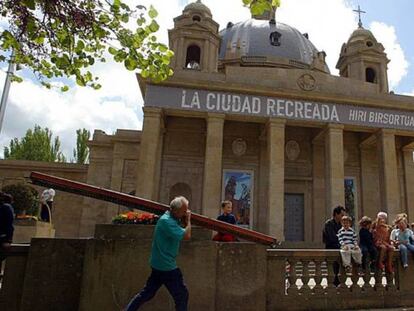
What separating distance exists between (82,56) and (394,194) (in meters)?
18.7

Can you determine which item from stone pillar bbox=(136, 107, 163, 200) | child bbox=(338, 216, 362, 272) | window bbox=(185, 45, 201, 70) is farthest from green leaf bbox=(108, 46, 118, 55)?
window bbox=(185, 45, 201, 70)

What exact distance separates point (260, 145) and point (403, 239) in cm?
1561

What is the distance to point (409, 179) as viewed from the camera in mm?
23172

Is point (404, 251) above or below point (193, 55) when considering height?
below

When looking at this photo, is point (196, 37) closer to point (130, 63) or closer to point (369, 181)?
point (369, 181)

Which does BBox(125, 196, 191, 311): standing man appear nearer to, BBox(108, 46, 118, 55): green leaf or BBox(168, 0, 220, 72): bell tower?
BBox(108, 46, 118, 55): green leaf

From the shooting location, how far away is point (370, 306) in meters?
6.10

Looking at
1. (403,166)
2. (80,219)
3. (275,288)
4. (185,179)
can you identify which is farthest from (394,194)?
(80,219)

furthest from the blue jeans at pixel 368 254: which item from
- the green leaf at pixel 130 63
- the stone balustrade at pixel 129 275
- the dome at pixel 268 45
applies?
the dome at pixel 268 45

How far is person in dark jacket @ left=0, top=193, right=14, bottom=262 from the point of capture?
5430mm

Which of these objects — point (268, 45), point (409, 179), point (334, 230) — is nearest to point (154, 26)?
point (334, 230)

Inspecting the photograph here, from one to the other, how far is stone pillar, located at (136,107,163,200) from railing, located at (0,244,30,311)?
12.3 metres

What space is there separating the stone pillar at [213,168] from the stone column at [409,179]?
38.7 feet

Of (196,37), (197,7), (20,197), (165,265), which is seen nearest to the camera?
(165,265)
